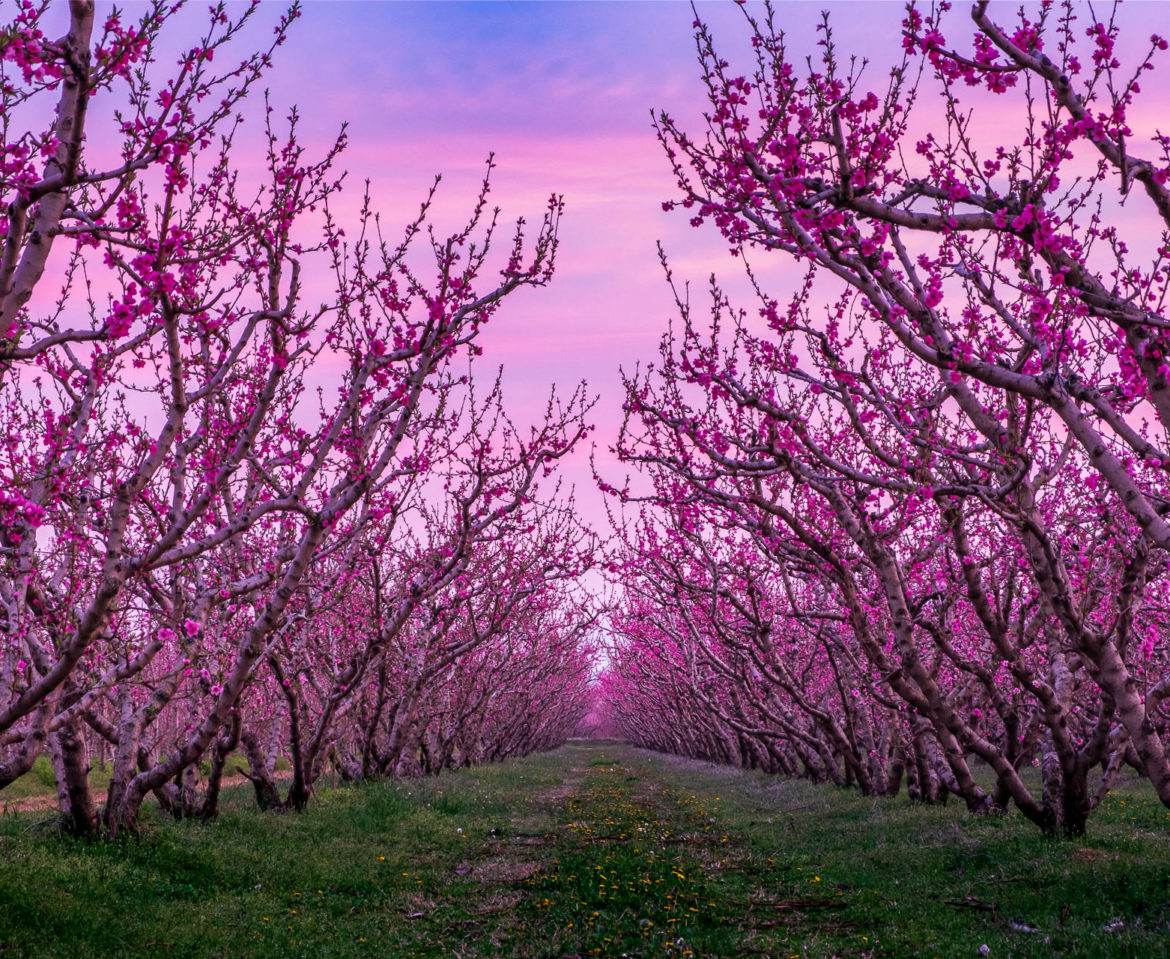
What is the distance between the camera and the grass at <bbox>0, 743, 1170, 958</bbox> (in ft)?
28.2

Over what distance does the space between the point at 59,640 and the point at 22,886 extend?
8.82ft

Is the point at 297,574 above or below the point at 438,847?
above

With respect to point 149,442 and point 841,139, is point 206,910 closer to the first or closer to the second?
point 149,442

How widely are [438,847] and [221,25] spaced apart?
1354 cm

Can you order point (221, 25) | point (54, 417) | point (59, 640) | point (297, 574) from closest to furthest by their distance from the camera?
1. point (221, 25)
2. point (59, 640)
3. point (297, 574)
4. point (54, 417)

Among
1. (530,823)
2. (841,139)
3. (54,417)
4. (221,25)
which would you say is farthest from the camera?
(530,823)

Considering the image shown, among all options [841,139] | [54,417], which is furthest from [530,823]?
[841,139]

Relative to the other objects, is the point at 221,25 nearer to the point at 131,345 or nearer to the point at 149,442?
the point at 131,345

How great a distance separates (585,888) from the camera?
11.3 m

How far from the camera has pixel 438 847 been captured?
15.5 metres

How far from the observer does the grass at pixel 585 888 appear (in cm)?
859

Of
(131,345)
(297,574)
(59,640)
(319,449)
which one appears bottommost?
(59,640)

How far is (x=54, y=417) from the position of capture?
1227cm

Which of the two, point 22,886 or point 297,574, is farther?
point 297,574
